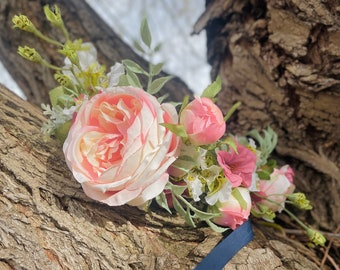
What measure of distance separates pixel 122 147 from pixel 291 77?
455 mm

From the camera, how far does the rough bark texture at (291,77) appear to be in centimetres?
84

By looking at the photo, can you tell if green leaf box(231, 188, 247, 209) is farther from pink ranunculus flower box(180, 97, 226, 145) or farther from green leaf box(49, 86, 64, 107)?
green leaf box(49, 86, 64, 107)

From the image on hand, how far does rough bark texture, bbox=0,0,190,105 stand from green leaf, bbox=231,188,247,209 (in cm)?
47

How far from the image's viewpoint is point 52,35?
3.72 ft

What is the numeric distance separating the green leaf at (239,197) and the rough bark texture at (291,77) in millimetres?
315

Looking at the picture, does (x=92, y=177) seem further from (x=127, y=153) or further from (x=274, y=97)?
(x=274, y=97)

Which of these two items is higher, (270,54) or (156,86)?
(156,86)

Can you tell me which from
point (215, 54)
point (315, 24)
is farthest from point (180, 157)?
point (215, 54)

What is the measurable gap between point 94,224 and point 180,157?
156 millimetres

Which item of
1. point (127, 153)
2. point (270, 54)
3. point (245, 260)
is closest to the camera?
point (127, 153)

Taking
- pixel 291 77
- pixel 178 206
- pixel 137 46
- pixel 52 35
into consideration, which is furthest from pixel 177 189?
pixel 52 35

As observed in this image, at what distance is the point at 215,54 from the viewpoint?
112 centimetres

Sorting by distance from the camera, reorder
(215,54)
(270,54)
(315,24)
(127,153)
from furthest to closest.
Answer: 1. (215,54)
2. (270,54)
3. (315,24)
4. (127,153)

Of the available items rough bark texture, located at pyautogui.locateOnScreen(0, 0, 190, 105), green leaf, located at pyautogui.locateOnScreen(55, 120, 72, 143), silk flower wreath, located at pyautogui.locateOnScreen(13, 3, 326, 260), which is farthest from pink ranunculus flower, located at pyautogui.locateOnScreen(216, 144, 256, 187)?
rough bark texture, located at pyautogui.locateOnScreen(0, 0, 190, 105)
